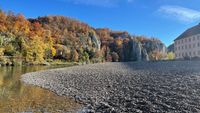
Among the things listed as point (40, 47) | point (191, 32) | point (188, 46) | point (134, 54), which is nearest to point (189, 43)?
point (188, 46)

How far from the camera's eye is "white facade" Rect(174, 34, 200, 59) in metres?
86.1

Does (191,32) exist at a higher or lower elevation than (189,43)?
higher

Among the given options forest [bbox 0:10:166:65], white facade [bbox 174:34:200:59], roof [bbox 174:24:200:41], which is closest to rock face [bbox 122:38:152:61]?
forest [bbox 0:10:166:65]

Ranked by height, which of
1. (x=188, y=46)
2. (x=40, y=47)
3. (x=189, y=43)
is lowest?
(x=40, y=47)

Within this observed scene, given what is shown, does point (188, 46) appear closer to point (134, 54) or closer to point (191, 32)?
point (191, 32)

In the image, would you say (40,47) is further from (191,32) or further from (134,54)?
(134,54)

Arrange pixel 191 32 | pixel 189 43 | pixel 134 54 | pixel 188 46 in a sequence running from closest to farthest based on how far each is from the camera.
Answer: pixel 189 43 < pixel 191 32 < pixel 188 46 < pixel 134 54

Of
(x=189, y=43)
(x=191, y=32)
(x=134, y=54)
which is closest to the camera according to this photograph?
(x=189, y=43)

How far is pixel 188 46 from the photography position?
91.3 m

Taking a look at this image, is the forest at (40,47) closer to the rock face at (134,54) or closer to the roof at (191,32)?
the rock face at (134,54)

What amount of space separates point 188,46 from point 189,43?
4.06 feet

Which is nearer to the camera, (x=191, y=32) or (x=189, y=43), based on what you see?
(x=189, y=43)

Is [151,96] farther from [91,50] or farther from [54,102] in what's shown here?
[91,50]

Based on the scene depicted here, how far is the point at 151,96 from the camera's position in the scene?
54.5 ft
